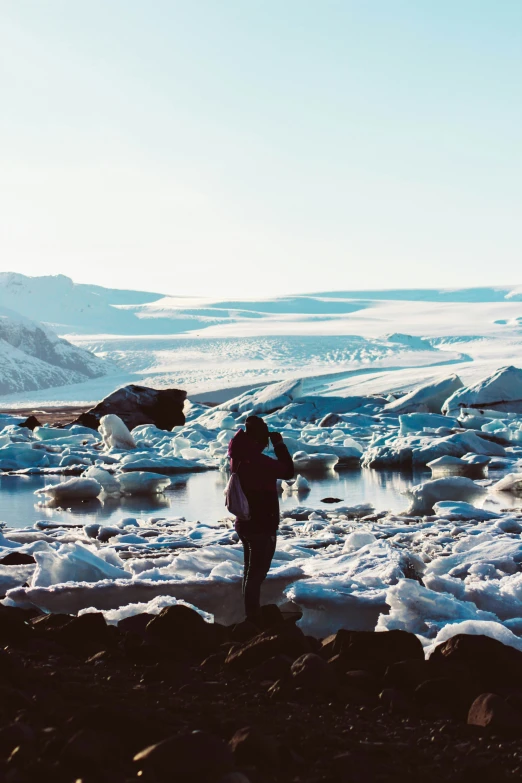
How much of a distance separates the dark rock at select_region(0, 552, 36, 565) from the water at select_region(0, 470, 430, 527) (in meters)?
2.34

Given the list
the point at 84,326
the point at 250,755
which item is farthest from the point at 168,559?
the point at 84,326

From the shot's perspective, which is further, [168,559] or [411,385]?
[411,385]

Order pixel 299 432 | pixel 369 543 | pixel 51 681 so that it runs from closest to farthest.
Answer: pixel 51 681 < pixel 369 543 < pixel 299 432

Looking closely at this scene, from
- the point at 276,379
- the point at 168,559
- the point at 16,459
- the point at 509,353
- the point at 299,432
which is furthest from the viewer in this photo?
the point at 509,353

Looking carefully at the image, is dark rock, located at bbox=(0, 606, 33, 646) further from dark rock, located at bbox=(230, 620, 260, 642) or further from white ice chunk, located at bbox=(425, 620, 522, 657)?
white ice chunk, located at bbox=(425, 620, 522, 657)

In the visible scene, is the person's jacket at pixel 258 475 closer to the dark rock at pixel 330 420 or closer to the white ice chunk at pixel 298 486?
the white ice chunk at pixel 298 486

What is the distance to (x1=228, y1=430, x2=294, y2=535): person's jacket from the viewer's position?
3896 mm

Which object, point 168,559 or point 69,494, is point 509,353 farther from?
point 168,559

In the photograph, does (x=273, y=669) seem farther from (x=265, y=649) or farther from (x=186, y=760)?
(x=186, y=760)

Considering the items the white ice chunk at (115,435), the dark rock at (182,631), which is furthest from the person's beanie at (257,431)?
the white ice chunk at (115,435)

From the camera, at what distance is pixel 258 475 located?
12.8 ft

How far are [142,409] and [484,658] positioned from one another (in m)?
16.5

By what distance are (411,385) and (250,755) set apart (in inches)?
878

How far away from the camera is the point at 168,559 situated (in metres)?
5.53
